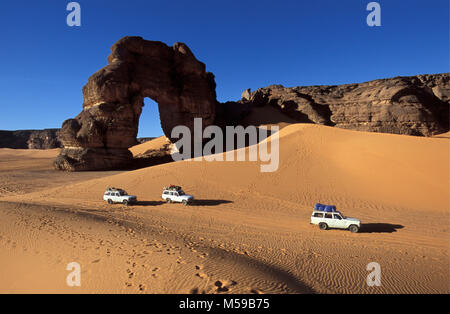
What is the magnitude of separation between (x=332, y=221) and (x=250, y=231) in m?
3.78

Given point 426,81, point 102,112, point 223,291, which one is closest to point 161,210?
point 223,291

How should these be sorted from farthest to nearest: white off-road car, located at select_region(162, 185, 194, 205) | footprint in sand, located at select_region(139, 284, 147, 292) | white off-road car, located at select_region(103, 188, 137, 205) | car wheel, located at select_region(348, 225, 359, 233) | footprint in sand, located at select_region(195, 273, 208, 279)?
1. white off-road car, located at select_region(162, 185, 194, 205)
2. white off-road car, located at select_region(103, 188, 137, 205)
3. car wheel, located at select_region(348, 225, 359, 233)
4. footprint in sand, located at select_region(195, 273, 208, 279)
5. footprint in sand, located at select_region(139, 284, 147, 292)

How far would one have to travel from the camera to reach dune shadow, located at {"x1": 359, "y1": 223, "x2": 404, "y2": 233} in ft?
33.8

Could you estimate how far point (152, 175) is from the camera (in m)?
20.9

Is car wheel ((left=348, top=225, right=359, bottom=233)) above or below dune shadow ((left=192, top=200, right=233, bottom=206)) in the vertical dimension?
below

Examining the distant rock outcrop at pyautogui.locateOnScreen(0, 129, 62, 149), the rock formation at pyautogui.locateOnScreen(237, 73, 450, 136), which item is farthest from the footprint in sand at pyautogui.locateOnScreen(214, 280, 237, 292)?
the distant rock outcrop at pyautogui.locateOnScreen(0, 129, 62, 149)

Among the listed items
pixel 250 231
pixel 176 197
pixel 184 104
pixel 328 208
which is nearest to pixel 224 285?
pixel 250 231

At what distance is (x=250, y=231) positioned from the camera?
10.1 meters

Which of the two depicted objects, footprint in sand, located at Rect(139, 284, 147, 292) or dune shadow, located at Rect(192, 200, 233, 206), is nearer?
footprint in sand, located at Rect(139, 284, 147, 292)

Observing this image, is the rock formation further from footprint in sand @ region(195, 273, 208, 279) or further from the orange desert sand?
footprint in sand @ region(195, 273, 208, 279)

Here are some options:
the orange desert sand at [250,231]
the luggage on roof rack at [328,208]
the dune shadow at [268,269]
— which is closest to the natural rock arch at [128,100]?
the orange desert sand at [250,231]

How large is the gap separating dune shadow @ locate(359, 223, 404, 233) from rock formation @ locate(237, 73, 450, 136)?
1557 inches
